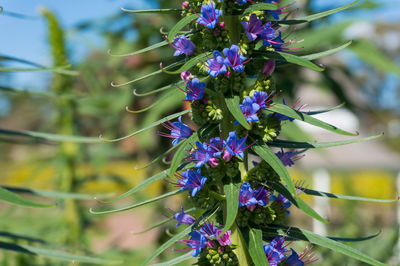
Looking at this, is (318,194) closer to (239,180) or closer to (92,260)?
(239,180)

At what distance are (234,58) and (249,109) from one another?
0.14 meters

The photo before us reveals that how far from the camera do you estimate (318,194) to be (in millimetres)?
1125

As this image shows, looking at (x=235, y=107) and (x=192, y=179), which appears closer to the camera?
(x=235, y=107)

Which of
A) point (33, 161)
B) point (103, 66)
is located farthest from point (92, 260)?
point (103, 66)

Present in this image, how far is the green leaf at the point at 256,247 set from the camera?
3.17 ft

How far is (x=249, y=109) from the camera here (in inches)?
43.1

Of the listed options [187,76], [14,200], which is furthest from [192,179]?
[14,200]

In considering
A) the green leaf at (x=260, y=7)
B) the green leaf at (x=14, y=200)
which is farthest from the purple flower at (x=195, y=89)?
the green leaf at (x=14, y=200)

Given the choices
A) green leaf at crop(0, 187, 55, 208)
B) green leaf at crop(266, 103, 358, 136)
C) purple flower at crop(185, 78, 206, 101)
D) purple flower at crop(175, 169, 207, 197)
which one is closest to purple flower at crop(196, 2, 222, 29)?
purple flower at crop(185, 78, 206, 101)

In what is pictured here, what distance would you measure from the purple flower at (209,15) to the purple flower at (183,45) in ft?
Result: 0.24

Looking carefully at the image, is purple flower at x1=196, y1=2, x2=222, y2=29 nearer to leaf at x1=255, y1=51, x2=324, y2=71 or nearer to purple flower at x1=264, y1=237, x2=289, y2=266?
leaf at x1=255, y1=51, x2=324, y2=71

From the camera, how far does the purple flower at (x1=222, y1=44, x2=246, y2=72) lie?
106 centimetres

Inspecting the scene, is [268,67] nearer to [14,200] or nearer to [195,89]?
[195,89]

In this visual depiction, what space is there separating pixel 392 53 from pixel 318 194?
35.2 m
